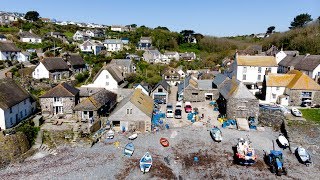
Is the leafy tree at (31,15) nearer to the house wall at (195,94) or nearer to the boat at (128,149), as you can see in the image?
the house wall at (195,94)

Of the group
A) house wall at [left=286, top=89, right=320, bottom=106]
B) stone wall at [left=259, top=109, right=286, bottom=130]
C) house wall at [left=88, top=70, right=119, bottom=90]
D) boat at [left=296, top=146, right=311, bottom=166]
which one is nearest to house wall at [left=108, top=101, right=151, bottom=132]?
stone wall at [left=259, top=109, right=286, bottom=130]

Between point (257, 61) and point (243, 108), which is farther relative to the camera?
point (257, 61)

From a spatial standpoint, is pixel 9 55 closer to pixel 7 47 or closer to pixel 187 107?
pixel 7 47

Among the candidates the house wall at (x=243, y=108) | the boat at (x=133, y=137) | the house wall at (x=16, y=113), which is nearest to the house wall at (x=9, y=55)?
the house wall at (x=16, y=113)

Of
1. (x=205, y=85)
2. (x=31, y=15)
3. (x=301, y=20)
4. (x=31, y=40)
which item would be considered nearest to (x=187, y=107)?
(x=205, y=85)

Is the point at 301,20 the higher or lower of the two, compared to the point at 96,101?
higher

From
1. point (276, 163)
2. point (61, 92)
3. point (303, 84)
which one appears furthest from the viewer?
point (303, 84)

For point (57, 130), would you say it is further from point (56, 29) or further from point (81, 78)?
point (56, 29)
